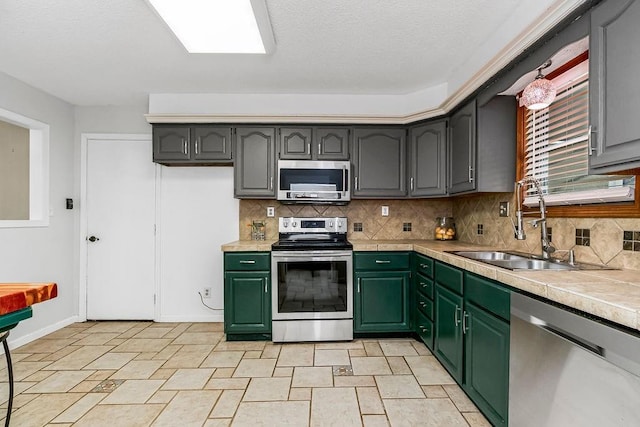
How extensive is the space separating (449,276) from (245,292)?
1.76 m

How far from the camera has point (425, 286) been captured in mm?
2857

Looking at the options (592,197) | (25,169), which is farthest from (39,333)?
(592,197)

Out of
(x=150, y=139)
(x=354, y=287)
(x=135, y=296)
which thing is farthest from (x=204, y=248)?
(x=354, y=287)

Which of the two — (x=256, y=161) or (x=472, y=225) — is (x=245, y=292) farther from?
(x=472, y=225)

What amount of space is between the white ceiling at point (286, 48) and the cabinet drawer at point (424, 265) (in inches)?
55.6

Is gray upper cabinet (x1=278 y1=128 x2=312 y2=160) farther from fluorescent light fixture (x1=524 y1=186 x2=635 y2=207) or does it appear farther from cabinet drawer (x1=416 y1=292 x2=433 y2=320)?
fluorescent light fixture (x1=524 y1=186 x2=635 y2=207)

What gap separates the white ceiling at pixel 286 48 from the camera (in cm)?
203

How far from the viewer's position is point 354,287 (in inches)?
124

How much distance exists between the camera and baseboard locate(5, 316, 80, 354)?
301 cm

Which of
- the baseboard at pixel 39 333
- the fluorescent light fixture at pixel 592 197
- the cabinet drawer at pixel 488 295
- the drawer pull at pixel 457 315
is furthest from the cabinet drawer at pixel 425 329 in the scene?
the baseboard at pixel 39 333

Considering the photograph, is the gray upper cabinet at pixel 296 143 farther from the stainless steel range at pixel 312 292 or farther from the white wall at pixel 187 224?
the stainless steel range at pixel 312 292

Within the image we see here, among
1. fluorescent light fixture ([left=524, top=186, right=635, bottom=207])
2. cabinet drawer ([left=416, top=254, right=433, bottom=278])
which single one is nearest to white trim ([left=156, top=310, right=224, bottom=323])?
cabinet drawer ([left=416, top=254, right=433, bottom=278])

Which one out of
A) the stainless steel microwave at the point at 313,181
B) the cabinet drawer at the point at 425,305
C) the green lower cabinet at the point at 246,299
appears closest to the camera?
the cabinet drawer at the point at 425,305

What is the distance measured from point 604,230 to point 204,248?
3.44m
